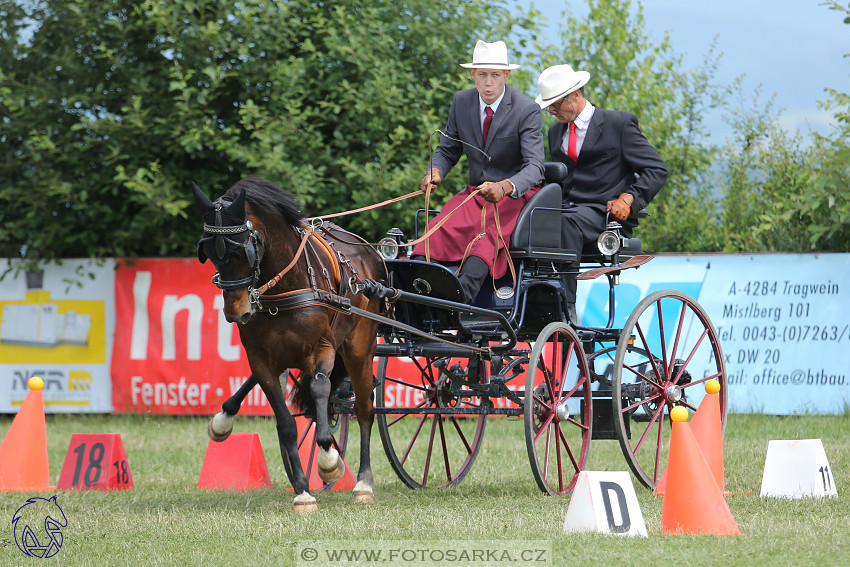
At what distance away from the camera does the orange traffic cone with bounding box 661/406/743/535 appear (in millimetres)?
5027

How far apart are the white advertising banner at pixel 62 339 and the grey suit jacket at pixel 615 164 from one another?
6289mm

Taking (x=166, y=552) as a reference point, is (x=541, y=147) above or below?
above

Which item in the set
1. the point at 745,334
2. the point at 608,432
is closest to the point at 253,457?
the point at 608,432

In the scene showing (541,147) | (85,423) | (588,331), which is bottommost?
(85,423)

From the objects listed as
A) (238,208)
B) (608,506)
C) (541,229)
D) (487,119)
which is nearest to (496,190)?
(541,229)

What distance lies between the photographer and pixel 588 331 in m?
7.34

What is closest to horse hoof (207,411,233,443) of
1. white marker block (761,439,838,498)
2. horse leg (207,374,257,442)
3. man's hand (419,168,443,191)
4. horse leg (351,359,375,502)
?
horse leg (207,374,257,442)

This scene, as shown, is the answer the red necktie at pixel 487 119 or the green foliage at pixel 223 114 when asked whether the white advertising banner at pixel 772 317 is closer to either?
the green foliage at pixel 223 114

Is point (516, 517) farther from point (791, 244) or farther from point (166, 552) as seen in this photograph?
point (791, 244)

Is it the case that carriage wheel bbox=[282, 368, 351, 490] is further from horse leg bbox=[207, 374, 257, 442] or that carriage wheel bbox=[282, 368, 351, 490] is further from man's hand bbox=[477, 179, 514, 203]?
man's hand bbox=[477, 179, 514, 203]

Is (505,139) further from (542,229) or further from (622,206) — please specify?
(622,206)

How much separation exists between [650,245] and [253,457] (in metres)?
7.76

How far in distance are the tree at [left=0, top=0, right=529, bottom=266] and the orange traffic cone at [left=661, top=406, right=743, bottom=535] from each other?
6.28 meters

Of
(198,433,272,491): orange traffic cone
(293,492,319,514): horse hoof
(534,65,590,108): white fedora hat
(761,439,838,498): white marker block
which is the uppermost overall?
(534,65,590,108): white fedora hat
